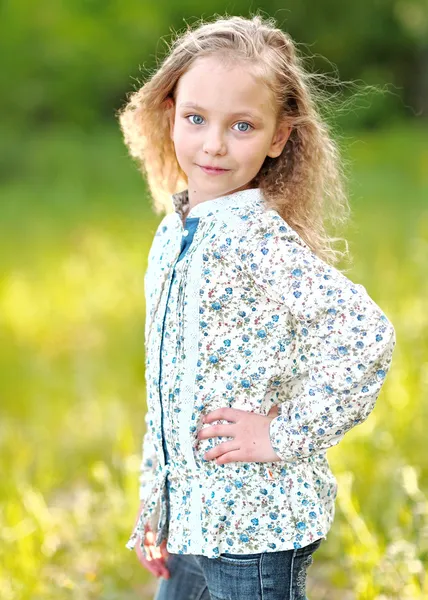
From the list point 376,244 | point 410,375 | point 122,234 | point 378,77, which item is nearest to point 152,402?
point 410,375

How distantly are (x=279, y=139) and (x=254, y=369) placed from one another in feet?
1.68

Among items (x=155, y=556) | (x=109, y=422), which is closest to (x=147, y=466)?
(x=155, y=556)

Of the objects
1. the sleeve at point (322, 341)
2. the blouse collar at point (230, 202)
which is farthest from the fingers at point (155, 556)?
the blouse collar at point (230, 202)

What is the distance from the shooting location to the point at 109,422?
14.8 ft

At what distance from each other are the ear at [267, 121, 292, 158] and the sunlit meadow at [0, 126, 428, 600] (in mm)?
326

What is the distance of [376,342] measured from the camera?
69.9 inches

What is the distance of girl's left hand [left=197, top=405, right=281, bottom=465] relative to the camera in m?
1.89

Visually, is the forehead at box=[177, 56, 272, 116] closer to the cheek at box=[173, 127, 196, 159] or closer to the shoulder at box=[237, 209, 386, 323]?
the cheek at box=[173, 127, 196, 159]

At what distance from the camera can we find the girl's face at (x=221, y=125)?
1.94m

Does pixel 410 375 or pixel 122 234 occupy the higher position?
pixel 122 234

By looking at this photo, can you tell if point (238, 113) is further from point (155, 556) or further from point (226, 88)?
point (155, 556)

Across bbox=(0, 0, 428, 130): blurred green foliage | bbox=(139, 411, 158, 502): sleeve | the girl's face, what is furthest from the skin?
bbox=(0, 0, 428, 130): blurred green foliage

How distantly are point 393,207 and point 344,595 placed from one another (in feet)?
26.8

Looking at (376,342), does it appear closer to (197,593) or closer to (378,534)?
(197,593)
